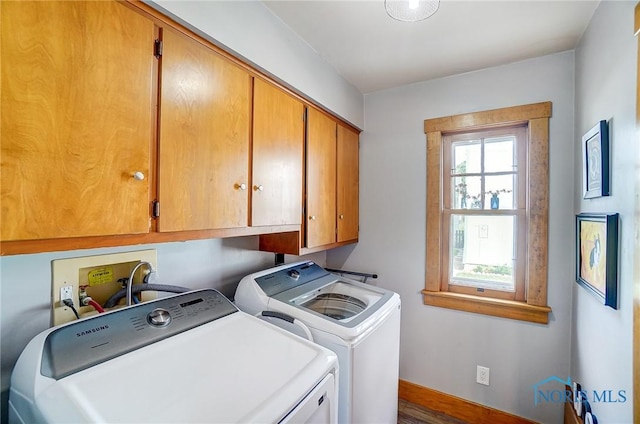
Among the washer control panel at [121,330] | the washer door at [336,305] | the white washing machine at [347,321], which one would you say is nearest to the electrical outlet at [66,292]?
the washer control panel at [121,330]

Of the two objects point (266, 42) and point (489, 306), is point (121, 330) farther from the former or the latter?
point (489, 306)

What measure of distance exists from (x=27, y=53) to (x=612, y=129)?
2.05 m

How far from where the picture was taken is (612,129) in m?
1.22

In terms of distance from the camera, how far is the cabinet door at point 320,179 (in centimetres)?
182

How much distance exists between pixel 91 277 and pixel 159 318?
347mm

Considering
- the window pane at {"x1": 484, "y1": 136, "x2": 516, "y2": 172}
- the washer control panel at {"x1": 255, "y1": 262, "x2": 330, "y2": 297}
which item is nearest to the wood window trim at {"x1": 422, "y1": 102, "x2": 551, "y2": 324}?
the window pane at {"x1": 484, "y1": 136, "x2": 516, "y2": 172}

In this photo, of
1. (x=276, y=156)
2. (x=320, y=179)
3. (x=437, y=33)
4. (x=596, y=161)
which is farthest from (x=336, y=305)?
(x=437, y=33)

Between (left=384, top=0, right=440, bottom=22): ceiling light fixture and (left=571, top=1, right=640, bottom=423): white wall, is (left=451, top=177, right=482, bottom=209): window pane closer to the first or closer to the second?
(left=571, top=1, right=640, bottom=423): white wall

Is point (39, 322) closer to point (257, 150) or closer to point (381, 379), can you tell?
point (257, 150)

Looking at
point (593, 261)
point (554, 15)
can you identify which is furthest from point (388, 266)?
point (554, 15)

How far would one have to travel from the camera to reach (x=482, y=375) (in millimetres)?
2025

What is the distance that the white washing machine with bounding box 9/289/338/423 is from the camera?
71cm

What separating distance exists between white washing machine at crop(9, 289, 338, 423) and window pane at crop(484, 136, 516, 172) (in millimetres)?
1813

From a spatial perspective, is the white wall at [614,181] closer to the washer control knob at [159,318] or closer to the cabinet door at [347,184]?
the cabinet door at [347,184]
